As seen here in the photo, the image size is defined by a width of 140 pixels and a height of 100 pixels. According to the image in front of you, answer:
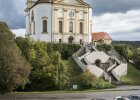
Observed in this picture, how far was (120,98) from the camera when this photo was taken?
141ft

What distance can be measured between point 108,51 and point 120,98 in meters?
46.1

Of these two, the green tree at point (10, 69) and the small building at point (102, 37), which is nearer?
the green tree at point (10, 69)

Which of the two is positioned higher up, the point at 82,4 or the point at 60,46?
the point at 82,4

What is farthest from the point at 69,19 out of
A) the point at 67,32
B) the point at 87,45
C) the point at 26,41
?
the point at 26,41

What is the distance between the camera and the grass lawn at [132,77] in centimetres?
7381

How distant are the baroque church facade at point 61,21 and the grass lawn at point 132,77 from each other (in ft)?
56.0

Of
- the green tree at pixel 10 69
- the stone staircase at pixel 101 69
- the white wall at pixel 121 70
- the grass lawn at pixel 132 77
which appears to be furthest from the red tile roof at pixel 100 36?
the green tree at pixel 10 69

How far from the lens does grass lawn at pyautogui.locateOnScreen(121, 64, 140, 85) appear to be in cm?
7381

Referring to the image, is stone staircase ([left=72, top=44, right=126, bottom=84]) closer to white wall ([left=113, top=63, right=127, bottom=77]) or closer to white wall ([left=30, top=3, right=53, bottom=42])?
white wall ([left=113, top=63, right=127, bottom=77])

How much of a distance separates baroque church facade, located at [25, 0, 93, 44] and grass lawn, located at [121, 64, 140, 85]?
56.0ft

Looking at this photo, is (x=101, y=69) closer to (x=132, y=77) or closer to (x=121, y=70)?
(x=121, y=70)

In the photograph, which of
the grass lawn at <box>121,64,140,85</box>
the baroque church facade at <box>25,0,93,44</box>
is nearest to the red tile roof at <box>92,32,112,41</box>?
the baroque church facade at <box>25,0,93,44</box>

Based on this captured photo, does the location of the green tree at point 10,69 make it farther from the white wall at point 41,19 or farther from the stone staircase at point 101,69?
the white wall at point 41,19

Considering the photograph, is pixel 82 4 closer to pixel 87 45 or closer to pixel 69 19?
pixel 69 19
